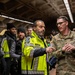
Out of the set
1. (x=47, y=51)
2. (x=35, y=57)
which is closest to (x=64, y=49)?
(x=47, y=51)

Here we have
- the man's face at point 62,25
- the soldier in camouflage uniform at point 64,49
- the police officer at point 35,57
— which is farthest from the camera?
the police officer at point 35,57

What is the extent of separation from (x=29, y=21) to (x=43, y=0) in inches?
287

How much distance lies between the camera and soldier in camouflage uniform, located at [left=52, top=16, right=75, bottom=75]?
141 inches

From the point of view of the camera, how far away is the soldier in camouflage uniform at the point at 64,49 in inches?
141

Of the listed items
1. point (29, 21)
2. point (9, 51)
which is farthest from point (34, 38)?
point (29, 21)

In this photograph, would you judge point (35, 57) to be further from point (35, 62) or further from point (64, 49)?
point (64, 49)

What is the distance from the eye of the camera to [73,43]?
361 cm

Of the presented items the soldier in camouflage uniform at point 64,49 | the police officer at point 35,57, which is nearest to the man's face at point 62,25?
the soldier in camouflage uniform at point 64,49

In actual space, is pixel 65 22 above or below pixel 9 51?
above

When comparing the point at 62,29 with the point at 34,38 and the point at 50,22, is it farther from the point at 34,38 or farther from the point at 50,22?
the point at 50,22

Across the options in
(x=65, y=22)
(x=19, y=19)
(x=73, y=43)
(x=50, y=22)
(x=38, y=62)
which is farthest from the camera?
(x=50, y=22)

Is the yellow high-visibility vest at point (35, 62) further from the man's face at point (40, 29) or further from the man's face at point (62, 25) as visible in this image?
the man's face at point (62, 25)

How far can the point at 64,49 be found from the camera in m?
3.53

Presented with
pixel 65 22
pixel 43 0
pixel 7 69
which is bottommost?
pixel 7 69
